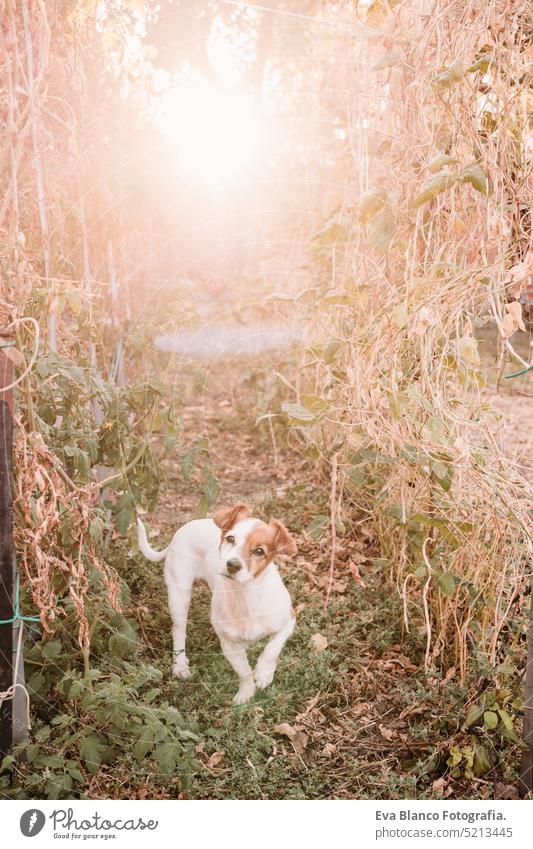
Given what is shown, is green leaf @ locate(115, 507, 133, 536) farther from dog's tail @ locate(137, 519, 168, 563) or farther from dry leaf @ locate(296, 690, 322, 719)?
dry leaf @ locate(296, 690, 322, 719)

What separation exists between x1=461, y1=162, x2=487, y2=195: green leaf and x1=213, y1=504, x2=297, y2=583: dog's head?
101cm

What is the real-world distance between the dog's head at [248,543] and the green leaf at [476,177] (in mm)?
1013

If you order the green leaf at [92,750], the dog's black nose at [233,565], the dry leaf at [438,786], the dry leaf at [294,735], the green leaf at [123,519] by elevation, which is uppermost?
the green leaf at [123,519]

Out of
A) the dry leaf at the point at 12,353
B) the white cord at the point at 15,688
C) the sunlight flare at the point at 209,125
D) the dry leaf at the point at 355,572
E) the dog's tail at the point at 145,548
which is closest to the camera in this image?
the dry leaf at the point at 12,353

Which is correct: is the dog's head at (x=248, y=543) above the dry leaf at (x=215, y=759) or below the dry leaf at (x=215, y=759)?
above

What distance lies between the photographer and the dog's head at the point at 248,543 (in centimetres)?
209

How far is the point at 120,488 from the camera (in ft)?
7.79

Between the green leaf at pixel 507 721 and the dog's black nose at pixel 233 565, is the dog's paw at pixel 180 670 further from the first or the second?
the green leaf at pixel 507 721

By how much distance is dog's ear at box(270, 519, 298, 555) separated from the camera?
2.11 meters

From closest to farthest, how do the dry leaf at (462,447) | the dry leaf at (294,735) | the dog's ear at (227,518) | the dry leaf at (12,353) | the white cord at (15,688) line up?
the dry leaf at (12,353) → the white cord at (15,688) → the dry leaf at (462,447) → the dry leaf at (294,735) → the dog's ear at (227,518)

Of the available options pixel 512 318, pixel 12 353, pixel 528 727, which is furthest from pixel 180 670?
pixel 512 318

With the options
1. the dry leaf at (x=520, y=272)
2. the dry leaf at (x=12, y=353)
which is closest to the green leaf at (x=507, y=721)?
the dry leaf at (x=520, y=272)

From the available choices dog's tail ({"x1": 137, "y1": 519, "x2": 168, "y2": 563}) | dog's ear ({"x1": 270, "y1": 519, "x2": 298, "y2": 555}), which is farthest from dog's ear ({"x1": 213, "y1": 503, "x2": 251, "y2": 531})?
dog's tail ({"x1": 137, "y1": 519, "x2": 168, "y2": 563})

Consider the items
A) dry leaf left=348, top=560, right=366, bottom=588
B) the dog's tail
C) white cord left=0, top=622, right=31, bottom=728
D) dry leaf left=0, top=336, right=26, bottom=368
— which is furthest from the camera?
the dog's tail
